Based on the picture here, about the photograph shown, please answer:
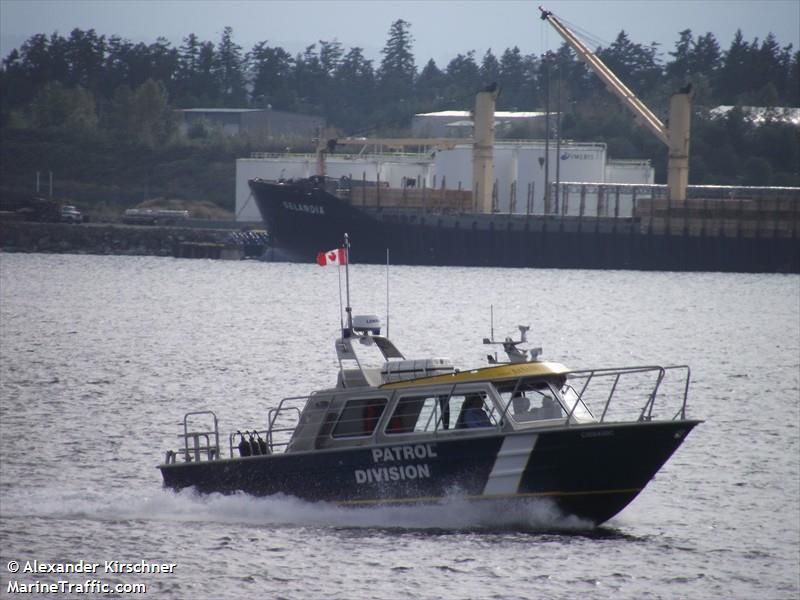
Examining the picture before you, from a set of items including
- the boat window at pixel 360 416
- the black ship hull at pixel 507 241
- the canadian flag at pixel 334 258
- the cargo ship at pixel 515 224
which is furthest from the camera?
the black ship hull at pixel 507 241

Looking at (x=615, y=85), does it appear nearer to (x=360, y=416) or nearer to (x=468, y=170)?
(x=468, y=170)

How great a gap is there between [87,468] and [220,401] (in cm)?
909

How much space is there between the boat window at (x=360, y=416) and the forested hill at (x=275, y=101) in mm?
114544

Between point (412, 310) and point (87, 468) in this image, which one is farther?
point (412, 310)

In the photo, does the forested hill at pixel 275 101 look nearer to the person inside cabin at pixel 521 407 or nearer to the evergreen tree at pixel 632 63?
the evergreen tree at pixel 632 63

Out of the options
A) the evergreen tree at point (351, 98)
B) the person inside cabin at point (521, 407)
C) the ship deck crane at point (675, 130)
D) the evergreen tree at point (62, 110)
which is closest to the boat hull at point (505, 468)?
the person inside cabin at point (521, 407)

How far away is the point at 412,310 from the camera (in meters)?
68.1

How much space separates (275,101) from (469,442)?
168 metres

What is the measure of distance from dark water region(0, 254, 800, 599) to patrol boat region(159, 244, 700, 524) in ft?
1.25

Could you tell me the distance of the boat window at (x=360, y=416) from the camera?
69.8ft

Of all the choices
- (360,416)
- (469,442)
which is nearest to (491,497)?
(469,442)

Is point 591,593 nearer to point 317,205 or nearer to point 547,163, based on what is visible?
point 317,205

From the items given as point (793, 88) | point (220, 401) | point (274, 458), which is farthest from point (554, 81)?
point (274, 458)

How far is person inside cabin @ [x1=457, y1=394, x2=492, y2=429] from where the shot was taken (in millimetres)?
20812
